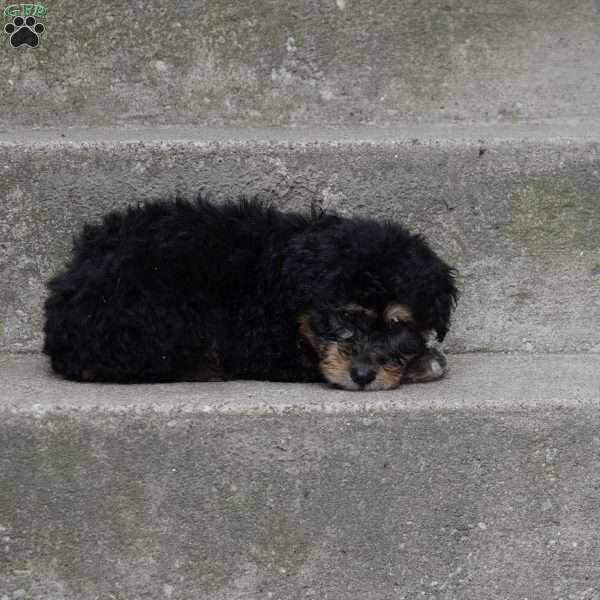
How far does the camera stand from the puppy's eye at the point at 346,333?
3.81 metres

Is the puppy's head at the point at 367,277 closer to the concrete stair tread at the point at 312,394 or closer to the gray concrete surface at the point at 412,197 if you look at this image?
the concrete stair tread at the point at 312,394

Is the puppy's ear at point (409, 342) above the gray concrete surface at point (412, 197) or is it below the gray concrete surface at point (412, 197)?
below

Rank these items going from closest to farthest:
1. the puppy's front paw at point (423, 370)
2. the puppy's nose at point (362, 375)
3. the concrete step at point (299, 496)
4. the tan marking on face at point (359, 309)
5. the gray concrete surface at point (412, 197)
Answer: the concrete step at point (299, 496) < the puppy's nose at point (362, 375) < the tan marking on face at point (359, 309) < the puppy's front paw at point (423, 370) < the gray concrete surface at point (412, 197)

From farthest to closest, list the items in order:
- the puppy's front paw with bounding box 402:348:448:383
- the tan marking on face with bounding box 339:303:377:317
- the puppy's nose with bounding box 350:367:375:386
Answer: the puppy's front paw with bounding box 402:348:448:383, the tan marking on face with bounding box 339:303:377:317, the puppy's nose with bounding box 350:367:375:386

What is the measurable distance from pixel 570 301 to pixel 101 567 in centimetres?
246

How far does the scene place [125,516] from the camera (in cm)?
328

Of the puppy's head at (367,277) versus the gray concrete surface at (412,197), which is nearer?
the puppy's head at (367,277)

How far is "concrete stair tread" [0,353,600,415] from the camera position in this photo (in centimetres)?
332

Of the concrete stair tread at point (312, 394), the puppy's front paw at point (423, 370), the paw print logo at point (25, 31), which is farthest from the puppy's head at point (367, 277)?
the paw print logo at point (25, 31)

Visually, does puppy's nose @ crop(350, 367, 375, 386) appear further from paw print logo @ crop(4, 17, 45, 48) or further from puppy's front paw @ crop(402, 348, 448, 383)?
paw print logo @ crop(4, 17, 45, 48)

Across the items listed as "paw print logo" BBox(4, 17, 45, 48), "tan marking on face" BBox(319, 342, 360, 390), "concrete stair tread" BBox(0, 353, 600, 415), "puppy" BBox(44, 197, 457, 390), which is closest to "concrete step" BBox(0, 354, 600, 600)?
"concrete stair tread" BBox(0, 353, 600, 415)

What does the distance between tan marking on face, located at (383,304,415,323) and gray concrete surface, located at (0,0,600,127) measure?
155cm

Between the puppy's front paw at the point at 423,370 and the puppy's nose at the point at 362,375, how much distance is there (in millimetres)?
250

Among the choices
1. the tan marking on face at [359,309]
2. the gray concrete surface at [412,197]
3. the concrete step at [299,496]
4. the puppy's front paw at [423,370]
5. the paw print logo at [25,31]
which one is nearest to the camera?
the concrete step at [299,496]
